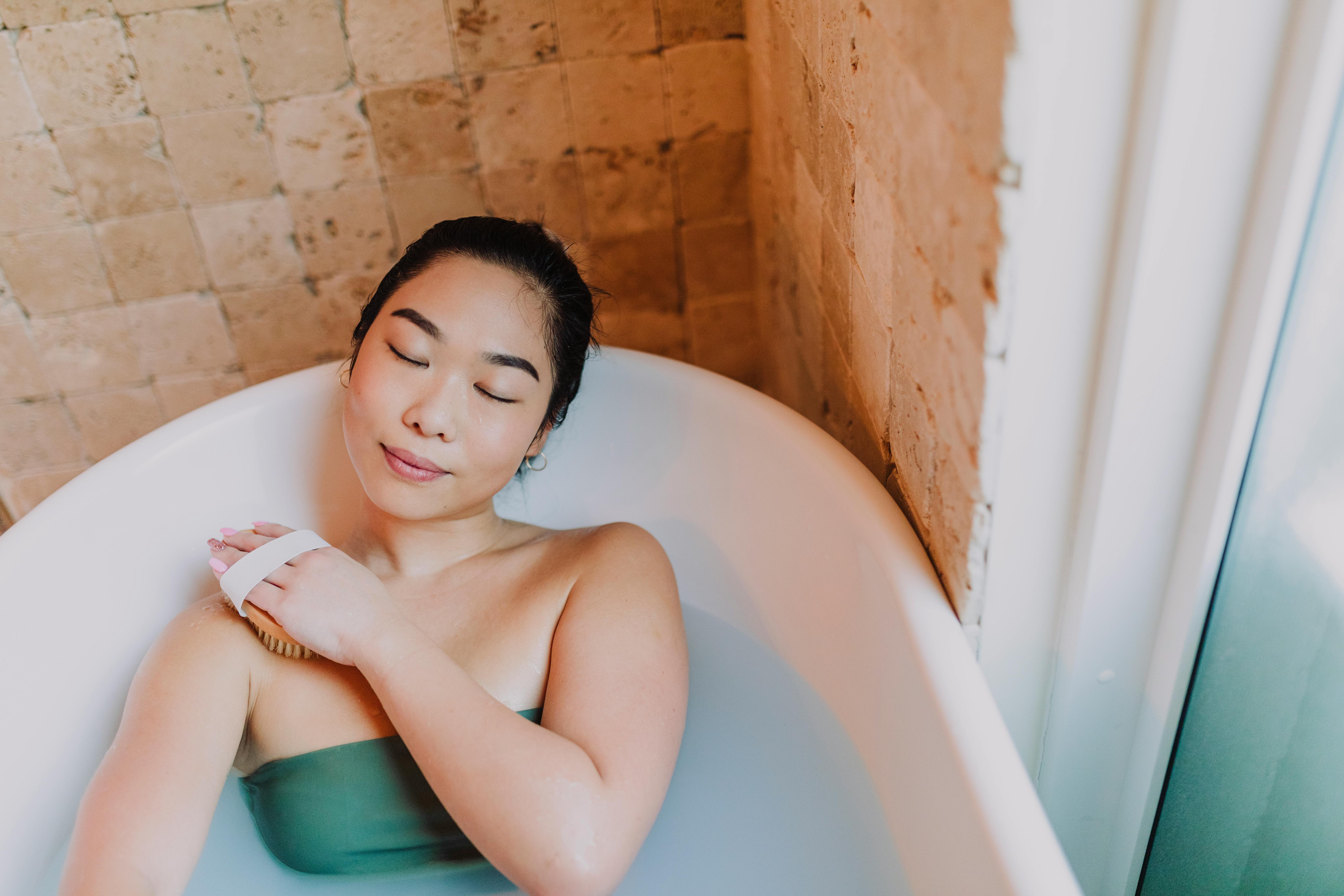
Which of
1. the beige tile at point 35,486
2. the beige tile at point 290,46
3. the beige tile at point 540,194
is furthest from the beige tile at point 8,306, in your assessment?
the beige tile at point 540,194

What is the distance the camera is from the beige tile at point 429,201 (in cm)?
186

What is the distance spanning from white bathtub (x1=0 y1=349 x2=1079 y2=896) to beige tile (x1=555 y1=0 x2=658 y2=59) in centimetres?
59

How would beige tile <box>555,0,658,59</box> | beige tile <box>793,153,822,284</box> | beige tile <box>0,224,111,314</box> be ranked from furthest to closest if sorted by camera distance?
beige tile <box>0,224,111,314</box>, beige tile <box>555,0,658,59</box>, beige tile <box>793,153,822,284</box>

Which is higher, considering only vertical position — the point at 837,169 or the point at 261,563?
the point at 837,169

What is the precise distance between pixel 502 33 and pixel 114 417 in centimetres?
112

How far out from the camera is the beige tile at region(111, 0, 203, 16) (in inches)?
64.2

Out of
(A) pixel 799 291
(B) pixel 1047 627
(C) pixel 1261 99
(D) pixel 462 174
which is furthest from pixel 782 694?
(D) pixel 462 174

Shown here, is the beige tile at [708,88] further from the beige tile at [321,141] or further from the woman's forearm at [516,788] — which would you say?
the woman's forearm at [516,788]

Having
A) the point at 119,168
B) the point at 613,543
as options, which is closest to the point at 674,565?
the point at 613,543

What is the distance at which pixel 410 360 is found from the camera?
1154 mm

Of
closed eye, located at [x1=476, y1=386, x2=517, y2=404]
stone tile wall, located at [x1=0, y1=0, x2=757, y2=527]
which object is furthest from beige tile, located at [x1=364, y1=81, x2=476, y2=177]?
closed eye, located at [x1=476, y1=386, x2=517, y2=404]

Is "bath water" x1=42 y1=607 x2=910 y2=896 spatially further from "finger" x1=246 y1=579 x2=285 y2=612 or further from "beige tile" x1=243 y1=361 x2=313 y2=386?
"beige tile" x1=243 y1=361 x2=313 y2=386

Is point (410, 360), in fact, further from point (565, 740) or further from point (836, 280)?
point (836, 280)

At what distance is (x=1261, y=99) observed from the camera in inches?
27.6
